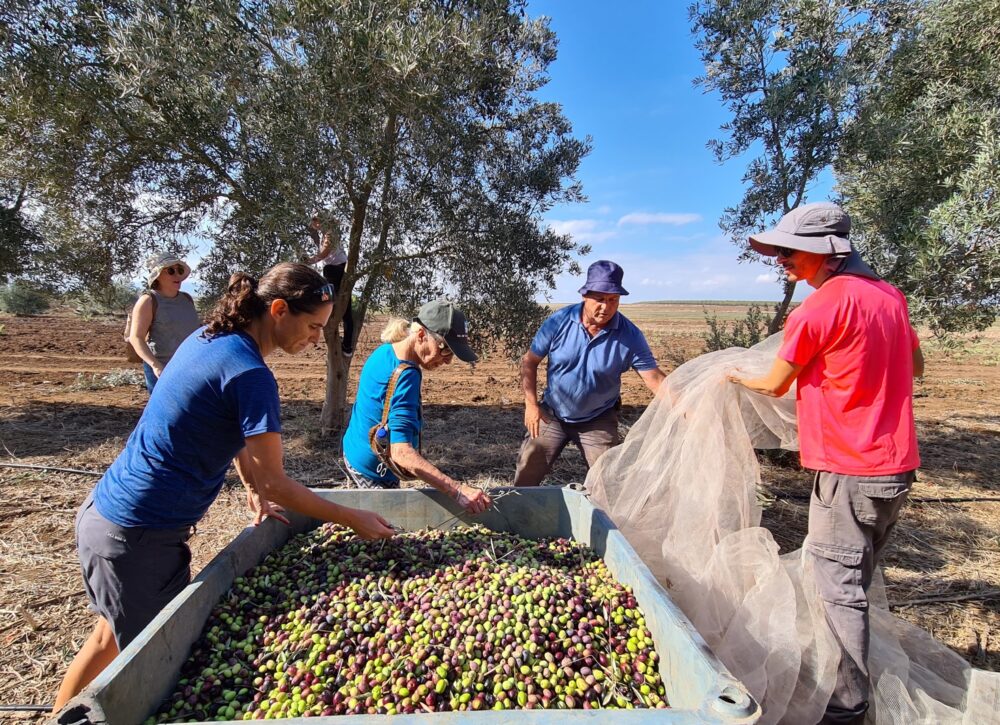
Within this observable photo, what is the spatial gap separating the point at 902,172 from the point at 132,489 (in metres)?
7.48

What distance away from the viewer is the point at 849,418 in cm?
248

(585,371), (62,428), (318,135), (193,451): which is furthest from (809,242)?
(62,428)

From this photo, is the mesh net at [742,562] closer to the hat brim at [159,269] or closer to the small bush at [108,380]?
the hat brim at [159,269]

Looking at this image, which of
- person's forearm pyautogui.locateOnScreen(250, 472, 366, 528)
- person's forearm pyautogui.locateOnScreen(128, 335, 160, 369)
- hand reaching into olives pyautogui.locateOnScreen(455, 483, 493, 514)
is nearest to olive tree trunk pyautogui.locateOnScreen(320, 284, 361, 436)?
person's forearm pyautogui.locateOnScreen(128, 335, 160, 369)

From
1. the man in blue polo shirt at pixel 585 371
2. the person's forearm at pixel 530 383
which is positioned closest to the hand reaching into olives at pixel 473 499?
the man in blue polo shirt at pixel 585 371

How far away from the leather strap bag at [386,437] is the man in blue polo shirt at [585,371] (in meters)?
1.42

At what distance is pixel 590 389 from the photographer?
161 inches

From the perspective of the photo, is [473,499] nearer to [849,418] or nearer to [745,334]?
[849,418]

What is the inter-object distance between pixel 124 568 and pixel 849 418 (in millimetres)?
3198

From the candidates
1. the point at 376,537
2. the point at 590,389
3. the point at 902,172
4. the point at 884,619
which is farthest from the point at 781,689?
the point at 902,172

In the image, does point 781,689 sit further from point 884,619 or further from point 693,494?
point 884,619

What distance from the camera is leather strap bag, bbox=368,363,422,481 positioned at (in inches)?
110

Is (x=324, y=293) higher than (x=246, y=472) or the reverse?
higher

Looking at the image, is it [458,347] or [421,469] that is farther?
[458,347]
